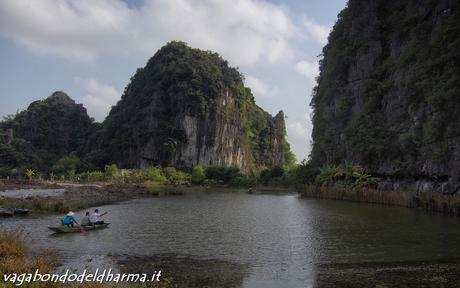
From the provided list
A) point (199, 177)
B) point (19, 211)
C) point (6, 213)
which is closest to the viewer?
point (6, 213)

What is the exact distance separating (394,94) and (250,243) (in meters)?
43.1

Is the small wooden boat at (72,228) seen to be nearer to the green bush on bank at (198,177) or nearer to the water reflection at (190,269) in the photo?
the water reflection at (190,269)

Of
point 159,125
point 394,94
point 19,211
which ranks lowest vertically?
point 19,211

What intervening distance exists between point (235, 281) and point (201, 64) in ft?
456

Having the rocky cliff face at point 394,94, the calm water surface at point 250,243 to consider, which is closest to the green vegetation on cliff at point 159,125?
the rocky cliff face at point 394,94

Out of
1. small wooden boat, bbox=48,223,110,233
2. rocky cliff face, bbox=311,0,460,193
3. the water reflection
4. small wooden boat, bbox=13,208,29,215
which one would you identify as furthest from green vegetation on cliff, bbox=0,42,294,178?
the water reflection

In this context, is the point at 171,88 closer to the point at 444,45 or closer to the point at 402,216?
the point at 444,45

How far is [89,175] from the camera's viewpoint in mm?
98312

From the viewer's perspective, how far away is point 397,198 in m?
43.7

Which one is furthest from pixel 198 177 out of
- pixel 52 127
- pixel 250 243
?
pixel 250 243

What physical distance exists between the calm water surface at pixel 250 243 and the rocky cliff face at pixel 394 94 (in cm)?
1311

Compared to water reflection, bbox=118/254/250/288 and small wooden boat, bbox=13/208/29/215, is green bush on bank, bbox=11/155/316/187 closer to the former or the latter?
small wooden boat, bbox=13/208/29/215

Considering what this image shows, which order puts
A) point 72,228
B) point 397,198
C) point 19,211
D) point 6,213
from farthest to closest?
1. point 397,198
2. point 19,211
3. point 6,213
4. point 72,228

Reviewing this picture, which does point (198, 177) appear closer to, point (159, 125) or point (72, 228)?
point (159, 125)
